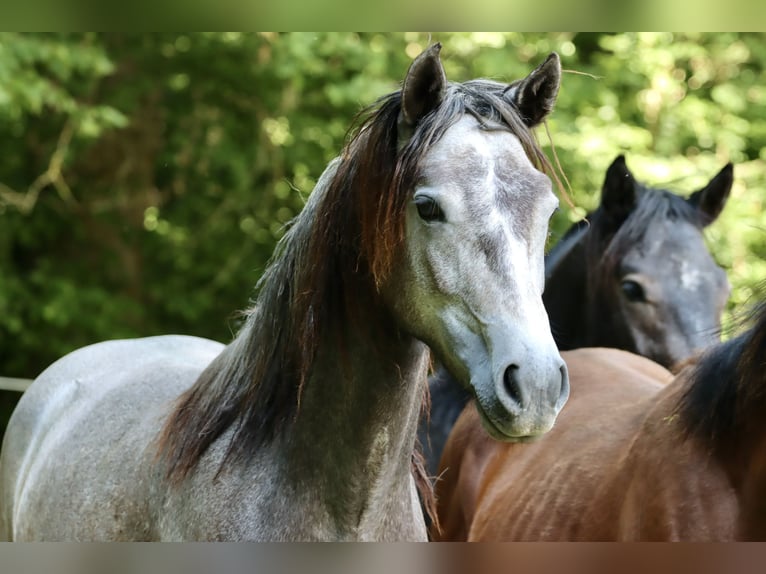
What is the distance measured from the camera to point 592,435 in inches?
124

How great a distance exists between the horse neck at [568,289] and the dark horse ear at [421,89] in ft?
6.42

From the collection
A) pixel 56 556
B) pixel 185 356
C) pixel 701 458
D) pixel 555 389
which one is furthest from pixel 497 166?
pixel 185 356

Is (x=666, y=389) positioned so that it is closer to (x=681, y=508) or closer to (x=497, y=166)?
(x=681, y=508)

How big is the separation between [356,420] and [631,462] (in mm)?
914

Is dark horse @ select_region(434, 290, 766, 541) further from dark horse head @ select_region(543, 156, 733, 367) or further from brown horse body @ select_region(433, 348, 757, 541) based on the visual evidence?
dark horse head @ select_region(543, 156, 733, 367)

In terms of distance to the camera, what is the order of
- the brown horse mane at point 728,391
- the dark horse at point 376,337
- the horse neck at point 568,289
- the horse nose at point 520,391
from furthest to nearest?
the horse neck at point 568,289 → the brown horse mane at point 728,391 → the dark horse at point 376,337 → the horse nose at point 520,391

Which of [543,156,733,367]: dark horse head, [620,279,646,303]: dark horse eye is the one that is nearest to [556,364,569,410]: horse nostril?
[543,156,733,367]: dark horse head

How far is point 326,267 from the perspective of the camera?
7.15 ft

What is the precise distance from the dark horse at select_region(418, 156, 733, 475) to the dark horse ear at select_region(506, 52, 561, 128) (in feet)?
4.49

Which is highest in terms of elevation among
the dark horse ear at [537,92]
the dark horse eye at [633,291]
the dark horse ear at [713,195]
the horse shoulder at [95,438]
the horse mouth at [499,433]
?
the dark horse ear at [537,92]

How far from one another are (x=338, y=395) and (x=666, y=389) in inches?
42.5

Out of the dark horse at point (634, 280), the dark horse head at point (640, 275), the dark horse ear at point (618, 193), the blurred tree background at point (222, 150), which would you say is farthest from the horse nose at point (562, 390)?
the blurred tree background at point (222, 150)

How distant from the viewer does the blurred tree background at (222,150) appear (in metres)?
7.21

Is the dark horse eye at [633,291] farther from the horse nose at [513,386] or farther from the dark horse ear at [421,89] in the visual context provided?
the horse nose at [513,386]
